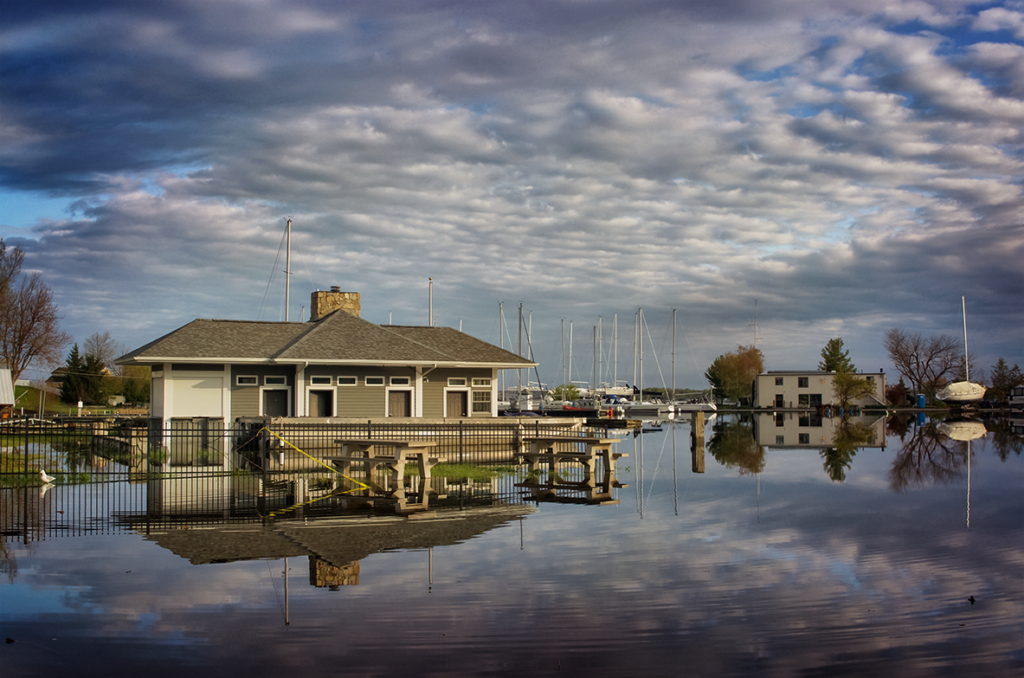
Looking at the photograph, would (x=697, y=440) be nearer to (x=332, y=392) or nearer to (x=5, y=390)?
(x=332, y=392)

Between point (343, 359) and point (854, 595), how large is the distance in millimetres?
25728

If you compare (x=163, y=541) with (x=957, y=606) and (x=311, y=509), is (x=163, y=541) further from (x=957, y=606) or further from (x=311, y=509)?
(x=957, y=606)

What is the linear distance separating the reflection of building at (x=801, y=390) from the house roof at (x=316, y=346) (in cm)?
6678

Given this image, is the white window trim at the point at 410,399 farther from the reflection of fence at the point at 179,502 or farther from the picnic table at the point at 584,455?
the picnic table at the point at 584,455

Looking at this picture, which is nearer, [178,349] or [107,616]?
[107,616]

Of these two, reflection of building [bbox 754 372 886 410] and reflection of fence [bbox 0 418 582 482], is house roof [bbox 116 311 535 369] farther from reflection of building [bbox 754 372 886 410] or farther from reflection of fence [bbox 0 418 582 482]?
reflection of building [bbox 754 372 886 410]

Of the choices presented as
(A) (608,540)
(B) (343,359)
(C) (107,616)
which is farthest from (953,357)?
(C) (107,616)

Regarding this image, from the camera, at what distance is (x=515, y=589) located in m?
10.7

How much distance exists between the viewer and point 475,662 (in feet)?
26.0

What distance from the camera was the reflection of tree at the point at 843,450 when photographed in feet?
96.2

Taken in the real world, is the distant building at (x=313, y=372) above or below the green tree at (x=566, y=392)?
above

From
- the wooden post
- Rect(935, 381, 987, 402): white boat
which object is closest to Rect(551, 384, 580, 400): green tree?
Rect(935, 381, 987, 402): white boat

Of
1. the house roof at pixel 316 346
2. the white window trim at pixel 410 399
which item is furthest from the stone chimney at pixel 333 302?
the white window trim at pixel 410 399

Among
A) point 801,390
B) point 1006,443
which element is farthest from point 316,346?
point 801,390
